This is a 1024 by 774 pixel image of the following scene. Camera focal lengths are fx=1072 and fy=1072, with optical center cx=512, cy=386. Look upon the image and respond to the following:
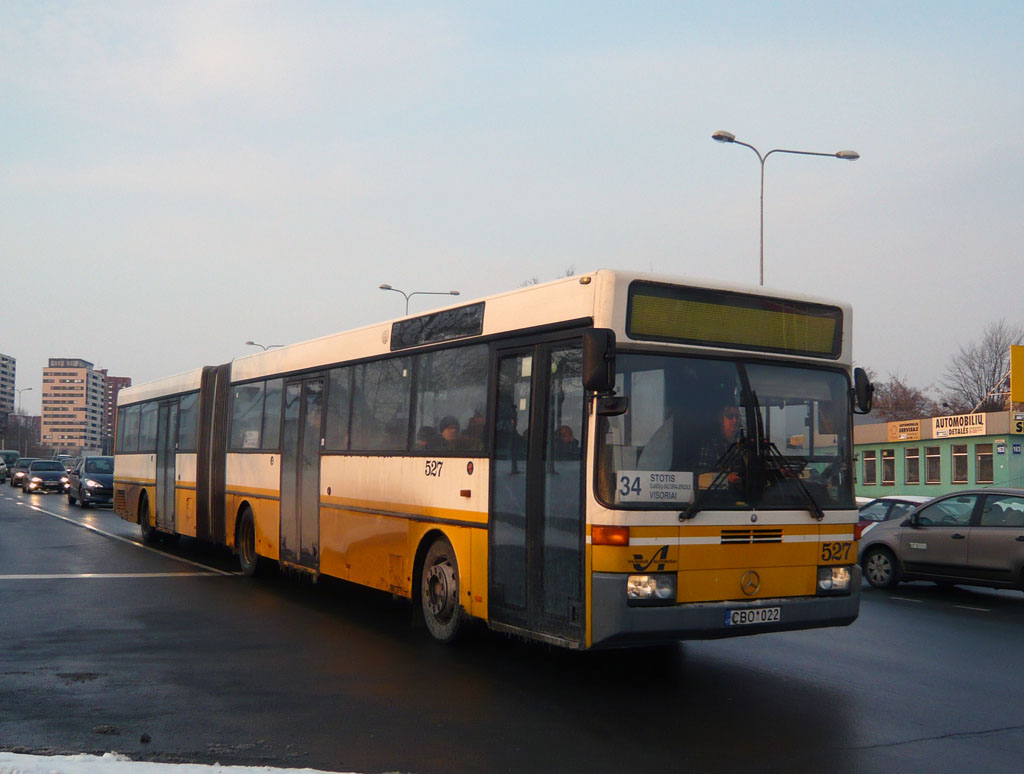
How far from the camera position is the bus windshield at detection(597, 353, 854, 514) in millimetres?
7500

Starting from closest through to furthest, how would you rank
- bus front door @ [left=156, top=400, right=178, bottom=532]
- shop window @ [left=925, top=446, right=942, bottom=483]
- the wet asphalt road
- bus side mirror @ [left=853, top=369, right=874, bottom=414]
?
the wet asphalt road, bus side mirror @ [left=853, top=369, right=874, bottom=414], bus front door @ [left=156, top=400, right=178, bottom=532], shop window @ [left=925, top=446, right=942, bottom=483]

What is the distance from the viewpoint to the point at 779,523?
7910mm

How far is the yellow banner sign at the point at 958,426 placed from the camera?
47.4 meters

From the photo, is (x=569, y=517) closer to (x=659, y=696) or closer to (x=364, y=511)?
(x=659, y=696)

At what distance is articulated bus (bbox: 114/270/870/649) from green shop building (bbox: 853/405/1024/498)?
38.6 m

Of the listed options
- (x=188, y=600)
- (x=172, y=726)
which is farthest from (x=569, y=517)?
(x=188, y=600)

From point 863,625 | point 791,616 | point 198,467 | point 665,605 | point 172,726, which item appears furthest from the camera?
point 198,467

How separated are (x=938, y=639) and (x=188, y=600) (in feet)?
27.3

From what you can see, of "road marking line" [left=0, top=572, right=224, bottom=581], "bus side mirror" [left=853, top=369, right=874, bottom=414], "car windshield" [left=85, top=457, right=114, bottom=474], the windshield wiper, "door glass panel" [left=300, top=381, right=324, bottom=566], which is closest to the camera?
the windshield wiper

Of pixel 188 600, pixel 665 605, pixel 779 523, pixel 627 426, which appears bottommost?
pixel 188 600

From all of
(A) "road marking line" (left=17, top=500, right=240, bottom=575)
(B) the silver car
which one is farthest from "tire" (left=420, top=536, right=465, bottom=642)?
(B) the silver car

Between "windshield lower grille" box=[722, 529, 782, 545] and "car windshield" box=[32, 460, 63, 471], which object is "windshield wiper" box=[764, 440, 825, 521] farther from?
"car windshield" box=[32, 460, 63, 471]

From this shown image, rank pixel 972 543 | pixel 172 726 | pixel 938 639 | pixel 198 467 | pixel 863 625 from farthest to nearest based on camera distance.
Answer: pixel 198 467 → pixel 972 543 → pixel 863 625 → pixel 938 639 → pixel 172 726

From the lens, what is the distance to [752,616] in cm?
769
